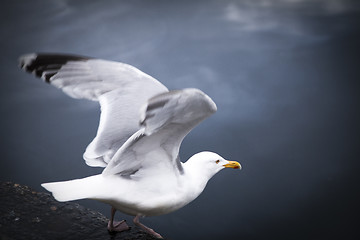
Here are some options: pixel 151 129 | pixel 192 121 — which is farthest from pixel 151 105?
pixel 192 121

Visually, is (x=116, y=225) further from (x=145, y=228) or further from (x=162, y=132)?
(x=162, y=132)

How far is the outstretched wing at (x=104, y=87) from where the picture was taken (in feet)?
7.70

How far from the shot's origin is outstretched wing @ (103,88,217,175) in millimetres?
1659

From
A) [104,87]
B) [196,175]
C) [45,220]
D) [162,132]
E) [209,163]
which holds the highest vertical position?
[104,87]

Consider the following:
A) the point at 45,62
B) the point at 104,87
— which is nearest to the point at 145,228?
the point at 104,87

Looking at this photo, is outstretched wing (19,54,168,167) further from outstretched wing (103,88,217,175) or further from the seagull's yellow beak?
the seagull's yellow beak

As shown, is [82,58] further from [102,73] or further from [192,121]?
[192,121]

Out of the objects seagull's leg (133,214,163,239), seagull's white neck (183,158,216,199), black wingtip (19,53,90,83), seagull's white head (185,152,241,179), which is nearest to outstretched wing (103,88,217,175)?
seagull's white neck (183,158,216,199)

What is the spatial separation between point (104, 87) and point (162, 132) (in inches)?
25.9

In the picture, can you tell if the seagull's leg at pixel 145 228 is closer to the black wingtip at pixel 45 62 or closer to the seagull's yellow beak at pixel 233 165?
the seagull's yellow beak at pixel 233 165

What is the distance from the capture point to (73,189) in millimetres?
2053

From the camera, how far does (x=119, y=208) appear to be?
7.51 feet

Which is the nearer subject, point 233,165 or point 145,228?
point 145,228

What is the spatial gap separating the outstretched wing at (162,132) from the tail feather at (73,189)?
6.9 inches
